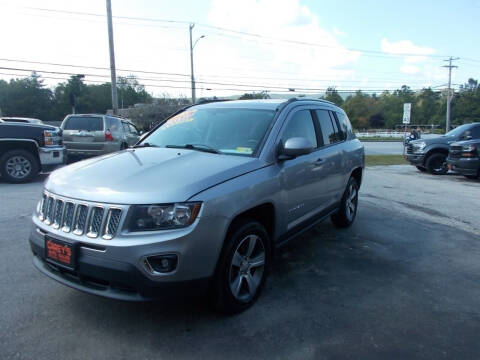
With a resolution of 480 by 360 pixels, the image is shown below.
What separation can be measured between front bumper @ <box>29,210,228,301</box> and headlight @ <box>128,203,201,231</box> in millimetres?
56

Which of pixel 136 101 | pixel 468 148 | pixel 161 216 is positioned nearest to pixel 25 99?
pixel 136 101

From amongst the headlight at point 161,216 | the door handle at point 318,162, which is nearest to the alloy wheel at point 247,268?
the headlight at point 161,216

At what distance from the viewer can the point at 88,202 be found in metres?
2.73

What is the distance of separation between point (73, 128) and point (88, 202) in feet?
36.7

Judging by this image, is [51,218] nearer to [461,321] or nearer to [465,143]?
[461,321]

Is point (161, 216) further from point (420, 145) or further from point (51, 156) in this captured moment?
point (420, 145)

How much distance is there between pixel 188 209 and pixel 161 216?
19 cm

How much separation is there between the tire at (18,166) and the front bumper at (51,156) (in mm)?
177

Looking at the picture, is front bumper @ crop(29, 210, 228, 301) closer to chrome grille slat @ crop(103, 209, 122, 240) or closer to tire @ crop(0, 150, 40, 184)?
chrome grille slat @ crop(103, 209, 122, 240)

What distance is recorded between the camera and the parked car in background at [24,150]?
9398 millimetres

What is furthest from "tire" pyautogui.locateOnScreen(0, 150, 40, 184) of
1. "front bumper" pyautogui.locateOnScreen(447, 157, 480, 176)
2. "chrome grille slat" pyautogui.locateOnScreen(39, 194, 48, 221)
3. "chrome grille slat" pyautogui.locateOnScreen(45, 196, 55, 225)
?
"front bumper" pyautogui.locateOnScreen(447, 157, 480, 176)

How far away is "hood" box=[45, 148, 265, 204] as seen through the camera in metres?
2.68

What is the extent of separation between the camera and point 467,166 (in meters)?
11.6

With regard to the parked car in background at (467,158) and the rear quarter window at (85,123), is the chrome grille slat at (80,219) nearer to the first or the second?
the rear quarter window at (85,123)
